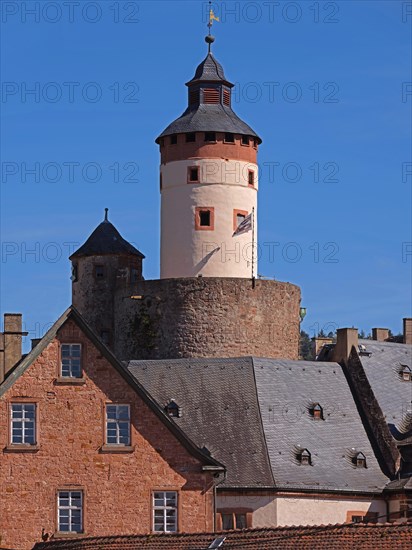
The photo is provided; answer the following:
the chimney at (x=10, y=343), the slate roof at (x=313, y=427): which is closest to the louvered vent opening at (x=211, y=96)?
the slate roof at (x=313, y=427)

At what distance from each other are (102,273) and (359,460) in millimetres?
22690

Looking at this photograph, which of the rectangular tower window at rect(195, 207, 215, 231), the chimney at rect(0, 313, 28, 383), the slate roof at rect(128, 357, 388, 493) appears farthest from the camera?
the rectangular tower window at rect(195, 207, 215, 231)

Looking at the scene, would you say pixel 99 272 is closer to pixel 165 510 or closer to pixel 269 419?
pixel 269 419

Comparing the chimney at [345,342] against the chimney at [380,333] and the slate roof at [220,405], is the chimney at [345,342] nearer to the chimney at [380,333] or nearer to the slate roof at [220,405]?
the slate roof at [220,405]

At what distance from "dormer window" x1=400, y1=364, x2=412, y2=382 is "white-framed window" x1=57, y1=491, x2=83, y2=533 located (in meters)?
26.7

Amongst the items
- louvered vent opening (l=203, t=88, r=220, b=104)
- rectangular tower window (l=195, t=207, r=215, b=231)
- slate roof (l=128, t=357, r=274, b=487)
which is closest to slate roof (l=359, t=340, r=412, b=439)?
slate roof (l=128, t=357, r=274, b=487)

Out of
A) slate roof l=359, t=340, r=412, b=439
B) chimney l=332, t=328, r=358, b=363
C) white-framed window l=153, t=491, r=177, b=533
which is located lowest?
white-framed window l=153, t=491, r=177, b=533

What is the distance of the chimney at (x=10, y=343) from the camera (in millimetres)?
75312

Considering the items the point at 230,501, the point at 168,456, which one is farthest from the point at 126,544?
the point at 230,501

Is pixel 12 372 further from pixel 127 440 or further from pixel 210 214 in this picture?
pixel 210 214

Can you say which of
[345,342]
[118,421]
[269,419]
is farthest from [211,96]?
[118,421]

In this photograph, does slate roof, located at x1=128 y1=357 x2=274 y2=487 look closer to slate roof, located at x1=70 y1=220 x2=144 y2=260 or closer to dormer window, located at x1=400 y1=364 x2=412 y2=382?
dormer window, located at x1=400 y1=364 x2=412 y2=382

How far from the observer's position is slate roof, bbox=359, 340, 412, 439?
89875mm

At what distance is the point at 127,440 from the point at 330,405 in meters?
21.0
